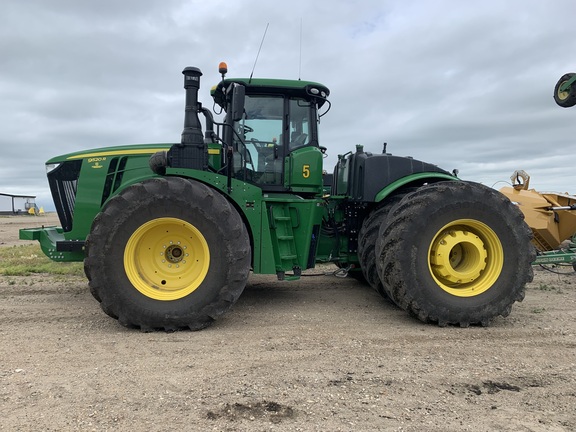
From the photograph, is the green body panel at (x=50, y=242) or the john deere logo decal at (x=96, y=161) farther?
the john deere logo decal at (x=96, y=161)

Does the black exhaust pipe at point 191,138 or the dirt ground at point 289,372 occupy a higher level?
the black exhaust pipe at point 191,138

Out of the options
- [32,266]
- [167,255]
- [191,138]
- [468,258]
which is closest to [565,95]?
[468,258]

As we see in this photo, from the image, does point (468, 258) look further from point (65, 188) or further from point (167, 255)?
point (65, 188)

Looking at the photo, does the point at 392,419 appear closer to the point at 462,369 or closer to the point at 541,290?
the point at 462,369

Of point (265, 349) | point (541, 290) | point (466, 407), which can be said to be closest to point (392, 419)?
point (466, 407)

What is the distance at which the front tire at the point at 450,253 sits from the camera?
15.4 ft

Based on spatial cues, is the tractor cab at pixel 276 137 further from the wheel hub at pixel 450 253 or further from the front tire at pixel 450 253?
the wheel hub at pixel 450 253

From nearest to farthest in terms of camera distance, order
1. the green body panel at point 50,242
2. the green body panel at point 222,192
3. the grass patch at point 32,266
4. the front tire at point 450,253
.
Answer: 1. the front tire at point 450,253
2. the green body panel at point 222,192
3. the green body panel at point 50,242
4. the grass patch at point 32,266

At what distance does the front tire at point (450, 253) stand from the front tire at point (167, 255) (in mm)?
1697

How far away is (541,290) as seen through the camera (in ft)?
22.5

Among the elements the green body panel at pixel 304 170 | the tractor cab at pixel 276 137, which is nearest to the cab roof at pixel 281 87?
the tractor cab at pixel 276 137

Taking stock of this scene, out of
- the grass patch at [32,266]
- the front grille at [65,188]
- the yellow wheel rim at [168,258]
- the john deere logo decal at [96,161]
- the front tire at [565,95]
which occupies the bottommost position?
the grass patch at [32,266]

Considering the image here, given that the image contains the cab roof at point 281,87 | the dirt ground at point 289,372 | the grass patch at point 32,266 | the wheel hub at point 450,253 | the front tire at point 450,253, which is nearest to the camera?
the dirt ground at point 289,372

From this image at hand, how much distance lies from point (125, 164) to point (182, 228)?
4.81ft
